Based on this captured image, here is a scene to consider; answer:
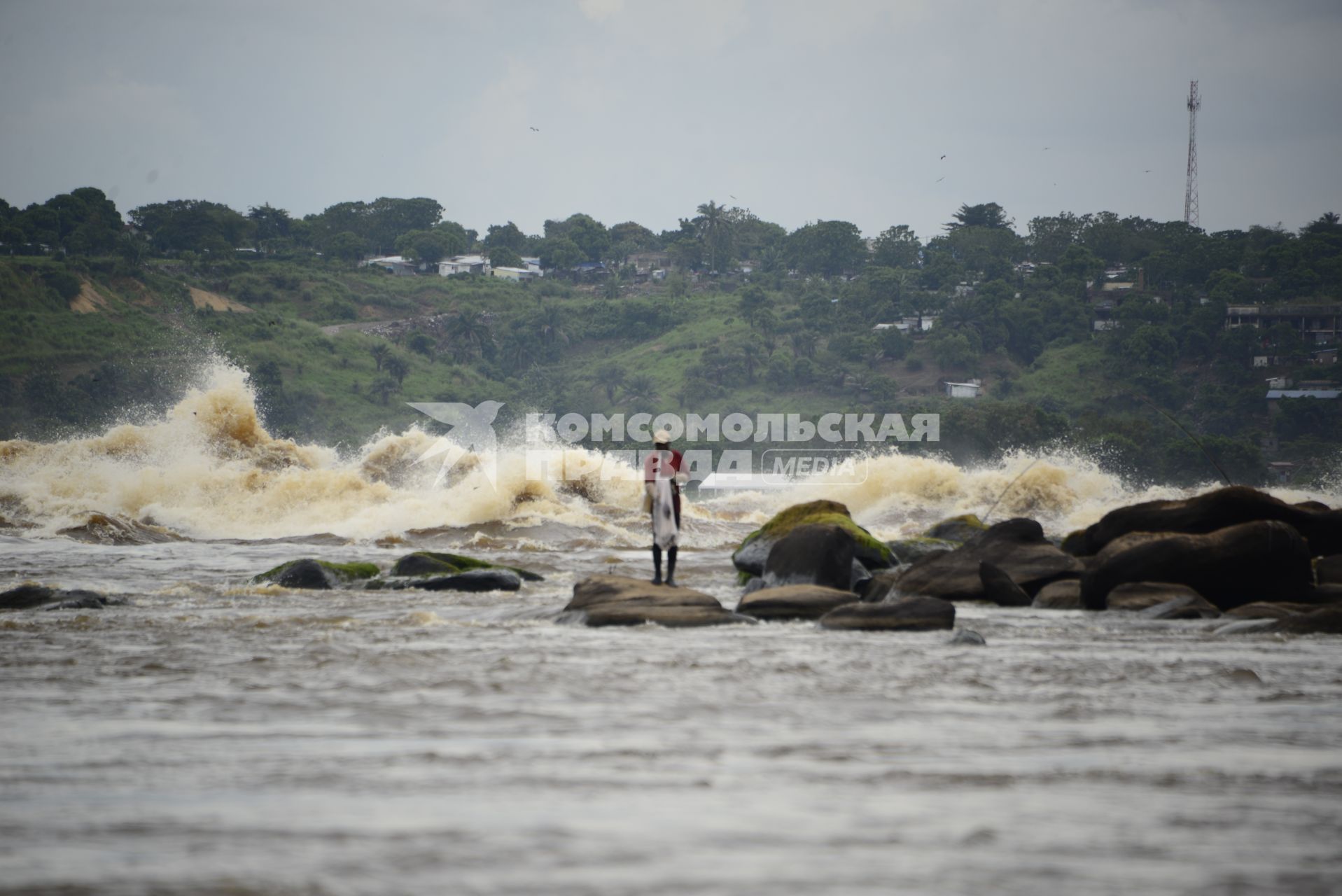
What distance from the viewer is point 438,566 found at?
16.7 meters

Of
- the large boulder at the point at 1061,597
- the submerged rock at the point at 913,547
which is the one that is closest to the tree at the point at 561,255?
the submerged rock at the point at 913,547

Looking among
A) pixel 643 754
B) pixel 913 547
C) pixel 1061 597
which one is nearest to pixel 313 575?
pixel 913 547

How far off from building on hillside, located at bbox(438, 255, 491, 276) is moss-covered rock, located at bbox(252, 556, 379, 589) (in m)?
83.7

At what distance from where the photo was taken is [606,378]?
77.9 meters

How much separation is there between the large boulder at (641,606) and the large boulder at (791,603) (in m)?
0.18

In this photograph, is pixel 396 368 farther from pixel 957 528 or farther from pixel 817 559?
pixel 817 559

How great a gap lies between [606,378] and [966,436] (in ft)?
84.5

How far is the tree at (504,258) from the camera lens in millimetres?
102062

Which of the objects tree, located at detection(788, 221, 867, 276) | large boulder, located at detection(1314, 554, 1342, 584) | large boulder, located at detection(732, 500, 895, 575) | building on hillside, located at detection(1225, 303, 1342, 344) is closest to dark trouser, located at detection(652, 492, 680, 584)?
large boulder, located at detection(732, 500, 895, 575)

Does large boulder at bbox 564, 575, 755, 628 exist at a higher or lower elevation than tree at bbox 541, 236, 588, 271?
lower

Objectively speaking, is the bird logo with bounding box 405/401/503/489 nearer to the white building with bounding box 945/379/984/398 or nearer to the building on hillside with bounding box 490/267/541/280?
the white building with bounding box 945/379/984/398

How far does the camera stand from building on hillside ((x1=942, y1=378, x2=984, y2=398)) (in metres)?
69.4

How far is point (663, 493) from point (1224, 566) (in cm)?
532

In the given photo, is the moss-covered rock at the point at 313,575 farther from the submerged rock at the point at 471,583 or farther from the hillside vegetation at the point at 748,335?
the hillside vegetation at the point at 748,335
